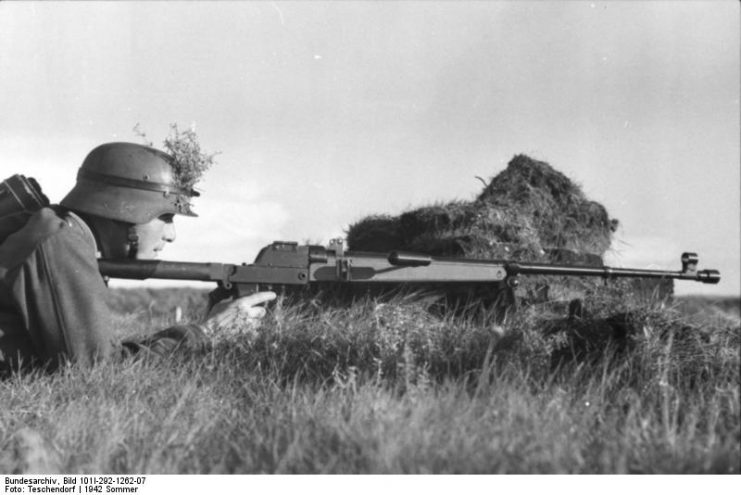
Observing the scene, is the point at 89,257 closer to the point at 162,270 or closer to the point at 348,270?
the point at 162,270

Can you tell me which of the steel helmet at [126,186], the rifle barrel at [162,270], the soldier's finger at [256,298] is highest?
the steel helmet at [126,186]

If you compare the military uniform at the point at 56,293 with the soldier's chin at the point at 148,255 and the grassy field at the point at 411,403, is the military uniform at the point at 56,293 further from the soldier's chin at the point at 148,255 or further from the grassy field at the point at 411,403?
→ the soldier's chin at the point at 148,255

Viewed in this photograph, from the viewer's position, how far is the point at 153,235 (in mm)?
5672

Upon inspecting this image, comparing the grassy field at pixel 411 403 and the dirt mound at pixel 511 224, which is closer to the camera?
the grassy field at pixel 411 403

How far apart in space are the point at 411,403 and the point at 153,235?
2926mm

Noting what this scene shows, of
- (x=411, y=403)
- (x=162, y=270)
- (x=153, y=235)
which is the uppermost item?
(x=153, y=235)

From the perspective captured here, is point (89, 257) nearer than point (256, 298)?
Yes

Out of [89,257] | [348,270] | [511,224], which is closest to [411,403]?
[89,257]

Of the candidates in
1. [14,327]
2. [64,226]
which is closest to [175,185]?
[64,226]

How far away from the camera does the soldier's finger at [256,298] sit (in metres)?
5.79

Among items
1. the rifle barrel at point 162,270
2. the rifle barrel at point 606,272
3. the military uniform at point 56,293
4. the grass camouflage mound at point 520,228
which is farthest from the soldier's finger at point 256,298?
the grass camouflage mound at point 520,228

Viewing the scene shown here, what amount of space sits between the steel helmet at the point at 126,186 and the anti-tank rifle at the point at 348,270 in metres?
0.44

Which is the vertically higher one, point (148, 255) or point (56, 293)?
point (148, 255)

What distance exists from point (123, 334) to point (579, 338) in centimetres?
546
